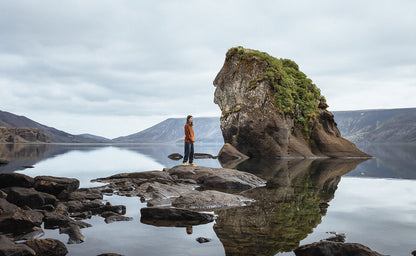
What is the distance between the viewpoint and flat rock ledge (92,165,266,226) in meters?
7.52

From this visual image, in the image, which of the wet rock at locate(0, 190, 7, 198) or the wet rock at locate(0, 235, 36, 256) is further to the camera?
the wet rock at locate(0, 190, 7, 198)

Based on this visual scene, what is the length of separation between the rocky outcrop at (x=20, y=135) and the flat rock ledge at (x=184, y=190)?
169 m

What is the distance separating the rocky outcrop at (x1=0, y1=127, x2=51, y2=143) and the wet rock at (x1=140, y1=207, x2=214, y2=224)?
176m

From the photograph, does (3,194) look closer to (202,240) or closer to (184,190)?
(184,190)

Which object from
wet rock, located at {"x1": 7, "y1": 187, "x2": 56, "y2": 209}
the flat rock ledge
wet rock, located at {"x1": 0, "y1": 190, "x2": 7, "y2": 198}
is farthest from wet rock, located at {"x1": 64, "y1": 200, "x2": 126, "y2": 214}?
wet rock, located at {"x1": 0, "y1": 190, "x2": 7, "y2": 198}

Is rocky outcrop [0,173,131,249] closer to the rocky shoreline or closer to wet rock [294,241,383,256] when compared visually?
the rocky shoreline

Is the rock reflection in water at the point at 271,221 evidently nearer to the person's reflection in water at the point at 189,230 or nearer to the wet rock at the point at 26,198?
the person's reflection in water at the point at 189,230

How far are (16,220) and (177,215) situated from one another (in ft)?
10.6

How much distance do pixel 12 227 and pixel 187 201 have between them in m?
4.23

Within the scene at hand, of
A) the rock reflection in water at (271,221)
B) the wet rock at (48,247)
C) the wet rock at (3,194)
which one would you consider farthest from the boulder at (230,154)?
the wet rock at (48,247)

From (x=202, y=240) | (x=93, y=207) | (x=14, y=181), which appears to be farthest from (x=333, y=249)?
(x=14, y=181)

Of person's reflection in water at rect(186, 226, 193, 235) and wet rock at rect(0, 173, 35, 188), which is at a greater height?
wet rock at rect(0, 173, 35, 188)

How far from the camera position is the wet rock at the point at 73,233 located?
562 centimetres

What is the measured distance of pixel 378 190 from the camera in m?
12.2
